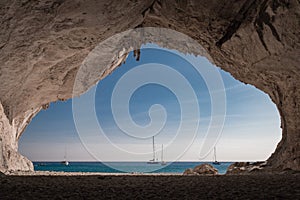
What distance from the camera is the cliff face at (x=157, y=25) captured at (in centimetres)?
890

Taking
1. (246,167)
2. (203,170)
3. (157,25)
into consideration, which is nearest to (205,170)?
(203,170)

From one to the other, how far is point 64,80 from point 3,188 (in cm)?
1149

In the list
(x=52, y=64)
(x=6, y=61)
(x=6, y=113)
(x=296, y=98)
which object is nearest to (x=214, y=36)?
(x=296, y=98)

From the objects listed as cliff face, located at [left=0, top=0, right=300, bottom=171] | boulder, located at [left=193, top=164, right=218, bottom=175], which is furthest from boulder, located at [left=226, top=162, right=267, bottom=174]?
boulder, located at [left=193, top=164, right=218, bottom=175]

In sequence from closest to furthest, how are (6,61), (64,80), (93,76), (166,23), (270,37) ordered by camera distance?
1. (270,37)
2. (6,61)
3. (166,23)
4. (64,80)
5. (93,76)

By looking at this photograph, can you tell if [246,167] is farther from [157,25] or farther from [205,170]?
[157,25]

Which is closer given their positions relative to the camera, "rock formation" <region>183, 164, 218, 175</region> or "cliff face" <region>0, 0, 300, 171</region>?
"cliff face" <region>0, 0, 300, 171</region>

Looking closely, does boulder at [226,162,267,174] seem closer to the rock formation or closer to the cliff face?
the cliff face

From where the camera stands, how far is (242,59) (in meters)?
11.8

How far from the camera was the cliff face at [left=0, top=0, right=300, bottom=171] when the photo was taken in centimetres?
890

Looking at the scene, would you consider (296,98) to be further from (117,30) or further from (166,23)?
(117,30)

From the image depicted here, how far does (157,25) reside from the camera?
43.3ft

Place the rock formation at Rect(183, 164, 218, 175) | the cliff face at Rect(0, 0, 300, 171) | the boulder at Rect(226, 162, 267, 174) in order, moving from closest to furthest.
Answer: the cliff face at Rect(0, 0, 300, 171) < the boulder at Rect(226, 162, 267, 174) < the rock formation at Rect(183, 164, 218, 175)

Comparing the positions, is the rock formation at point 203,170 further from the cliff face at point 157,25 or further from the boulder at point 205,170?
the cliff face at point 157,25
